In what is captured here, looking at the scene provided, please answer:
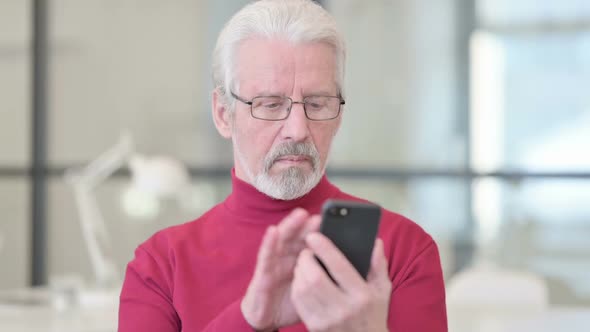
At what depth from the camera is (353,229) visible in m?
1.00

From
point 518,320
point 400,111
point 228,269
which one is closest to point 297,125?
point 228,269

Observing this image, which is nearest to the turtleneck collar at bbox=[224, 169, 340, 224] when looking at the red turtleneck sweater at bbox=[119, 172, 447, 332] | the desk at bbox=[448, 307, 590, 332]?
the red turtleneck sweater at bbox=[119, 172, 447, 332]

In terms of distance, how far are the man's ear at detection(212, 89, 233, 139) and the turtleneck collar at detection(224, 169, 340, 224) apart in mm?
85

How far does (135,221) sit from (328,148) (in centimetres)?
369

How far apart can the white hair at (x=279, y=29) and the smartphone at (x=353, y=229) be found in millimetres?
336

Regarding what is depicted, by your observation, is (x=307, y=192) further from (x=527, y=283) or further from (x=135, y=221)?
(x=135, y=221)

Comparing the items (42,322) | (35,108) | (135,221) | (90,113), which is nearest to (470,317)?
(42,322)

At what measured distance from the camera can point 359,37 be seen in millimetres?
4348

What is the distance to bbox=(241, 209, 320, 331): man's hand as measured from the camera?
0.98 meters

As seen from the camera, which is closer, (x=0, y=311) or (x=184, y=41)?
(x=0, y=311)

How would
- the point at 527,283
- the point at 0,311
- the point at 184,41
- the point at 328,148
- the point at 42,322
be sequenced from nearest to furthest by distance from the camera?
1. the point at 328,148
2. the point at 42,322
3. the point at 0,311
4. the point at 527,283
5. the point at 184,41

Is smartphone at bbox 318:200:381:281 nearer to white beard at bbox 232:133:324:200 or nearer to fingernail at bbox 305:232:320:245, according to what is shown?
fingernail at bbox 305:232:320:245

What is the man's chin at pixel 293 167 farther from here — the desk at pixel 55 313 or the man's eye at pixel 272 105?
the desk at pixel 55 313

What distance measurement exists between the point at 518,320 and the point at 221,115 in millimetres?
1482
